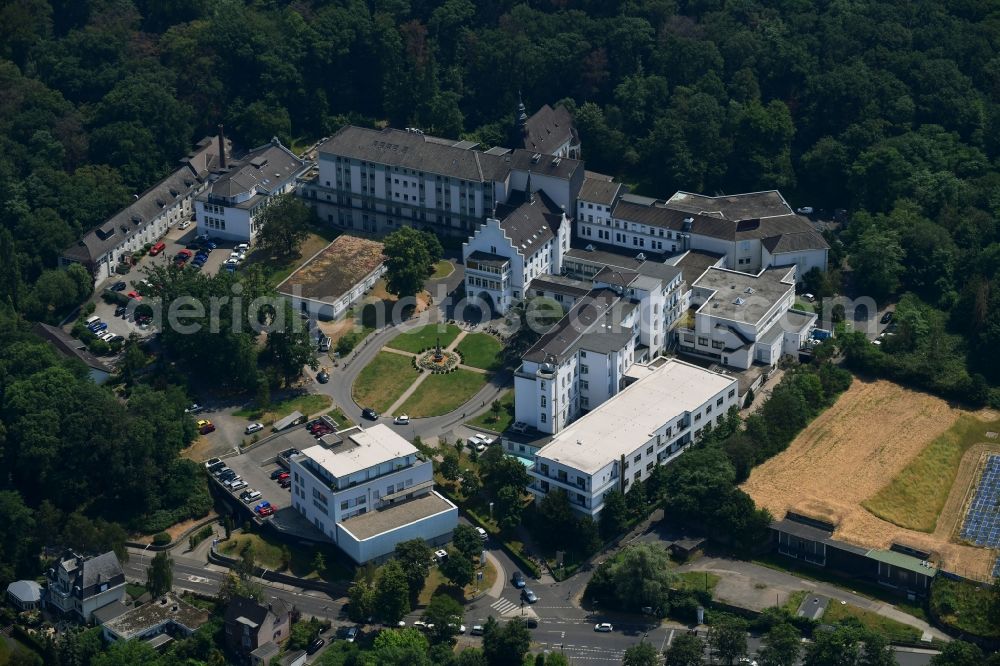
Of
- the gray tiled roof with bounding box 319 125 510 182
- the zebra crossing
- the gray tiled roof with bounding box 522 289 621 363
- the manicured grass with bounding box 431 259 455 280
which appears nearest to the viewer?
the zebra crossing

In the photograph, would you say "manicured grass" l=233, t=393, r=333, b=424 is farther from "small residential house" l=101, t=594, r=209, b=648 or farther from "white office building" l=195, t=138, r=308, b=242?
"white office building" l=195, t=138, r=308, b=242

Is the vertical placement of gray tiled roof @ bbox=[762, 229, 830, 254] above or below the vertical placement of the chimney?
below

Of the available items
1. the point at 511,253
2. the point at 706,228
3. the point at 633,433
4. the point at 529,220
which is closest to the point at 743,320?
the point at 706,228

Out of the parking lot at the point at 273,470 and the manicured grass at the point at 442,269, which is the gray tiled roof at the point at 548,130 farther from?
the parking lot at the point at 273,470

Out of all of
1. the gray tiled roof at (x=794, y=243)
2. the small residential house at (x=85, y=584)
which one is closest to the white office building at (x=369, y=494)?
the small residential house at (x=85, y=584)

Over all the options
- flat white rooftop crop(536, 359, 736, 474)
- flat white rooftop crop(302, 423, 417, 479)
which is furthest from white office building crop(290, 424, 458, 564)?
flat white rooftop crop(536, 359, 736, 474)

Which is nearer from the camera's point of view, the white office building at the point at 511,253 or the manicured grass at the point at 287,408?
the manicured grass at the point at 287,408

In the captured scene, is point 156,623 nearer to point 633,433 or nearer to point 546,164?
point 633,433
